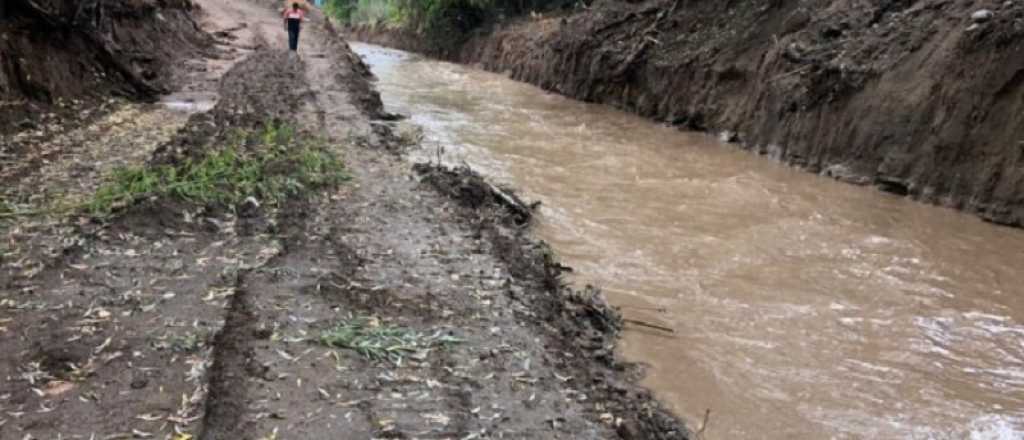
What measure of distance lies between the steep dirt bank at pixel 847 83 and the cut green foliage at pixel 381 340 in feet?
22.0

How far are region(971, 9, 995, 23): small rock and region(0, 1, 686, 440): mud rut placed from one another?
20.4 ft

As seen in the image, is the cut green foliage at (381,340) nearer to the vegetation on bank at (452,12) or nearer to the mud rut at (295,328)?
the mud rut at (295,328)

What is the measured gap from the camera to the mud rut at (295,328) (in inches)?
148

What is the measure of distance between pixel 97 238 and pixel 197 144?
3.00m

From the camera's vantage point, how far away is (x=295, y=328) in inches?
182

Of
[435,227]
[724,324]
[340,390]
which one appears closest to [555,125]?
[435,227]

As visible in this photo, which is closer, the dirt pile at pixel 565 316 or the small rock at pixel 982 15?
the dirt pile at pixel 565 316

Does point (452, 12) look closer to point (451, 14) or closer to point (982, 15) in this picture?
point (451, 14)

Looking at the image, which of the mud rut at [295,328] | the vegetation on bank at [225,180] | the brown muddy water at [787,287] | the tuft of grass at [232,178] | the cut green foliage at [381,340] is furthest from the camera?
the tuft of grass at [232,178]

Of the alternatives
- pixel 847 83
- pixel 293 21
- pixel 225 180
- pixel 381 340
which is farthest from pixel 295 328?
pixel 293 21

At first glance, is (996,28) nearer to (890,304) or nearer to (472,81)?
(890,304)

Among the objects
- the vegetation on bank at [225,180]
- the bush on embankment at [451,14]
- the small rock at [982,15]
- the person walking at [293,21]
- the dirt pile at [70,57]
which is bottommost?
the vegetation on bank at [225,180]

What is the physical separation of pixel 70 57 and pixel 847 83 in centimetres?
1082

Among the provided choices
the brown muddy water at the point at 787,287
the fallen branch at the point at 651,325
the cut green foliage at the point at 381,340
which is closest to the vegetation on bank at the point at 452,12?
the brown muddy water at the point at 787,287
